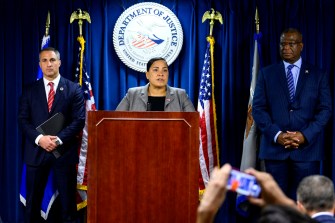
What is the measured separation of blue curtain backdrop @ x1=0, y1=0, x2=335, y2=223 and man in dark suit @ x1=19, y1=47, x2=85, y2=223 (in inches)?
24.4

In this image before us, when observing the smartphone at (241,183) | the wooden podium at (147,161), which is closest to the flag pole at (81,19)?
the wooden podium at (147,161)

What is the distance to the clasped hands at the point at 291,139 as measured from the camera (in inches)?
183

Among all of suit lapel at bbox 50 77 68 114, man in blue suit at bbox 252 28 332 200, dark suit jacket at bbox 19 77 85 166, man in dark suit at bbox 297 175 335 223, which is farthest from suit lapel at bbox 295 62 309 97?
man in dark suit at bbox 297 175 335 223

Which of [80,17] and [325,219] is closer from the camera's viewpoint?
[325,219]

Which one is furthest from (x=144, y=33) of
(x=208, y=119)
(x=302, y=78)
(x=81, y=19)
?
(x=302, y=78)

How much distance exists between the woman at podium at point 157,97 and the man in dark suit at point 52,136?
0.58 metres

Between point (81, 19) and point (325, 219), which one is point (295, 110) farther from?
point (325, 219)

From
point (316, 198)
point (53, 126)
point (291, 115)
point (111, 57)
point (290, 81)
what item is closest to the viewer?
point (316, 198)

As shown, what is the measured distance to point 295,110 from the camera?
4.79m

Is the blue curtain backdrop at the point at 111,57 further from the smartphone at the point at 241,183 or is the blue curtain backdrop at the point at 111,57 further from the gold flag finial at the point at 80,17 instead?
the smartphone at the point at 241,183

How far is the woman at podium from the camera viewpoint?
470 cm

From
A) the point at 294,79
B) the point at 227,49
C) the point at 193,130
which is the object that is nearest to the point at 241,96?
the point at 227,49

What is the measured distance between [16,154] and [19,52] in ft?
3.33

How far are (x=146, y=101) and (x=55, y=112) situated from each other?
89 centimetres
